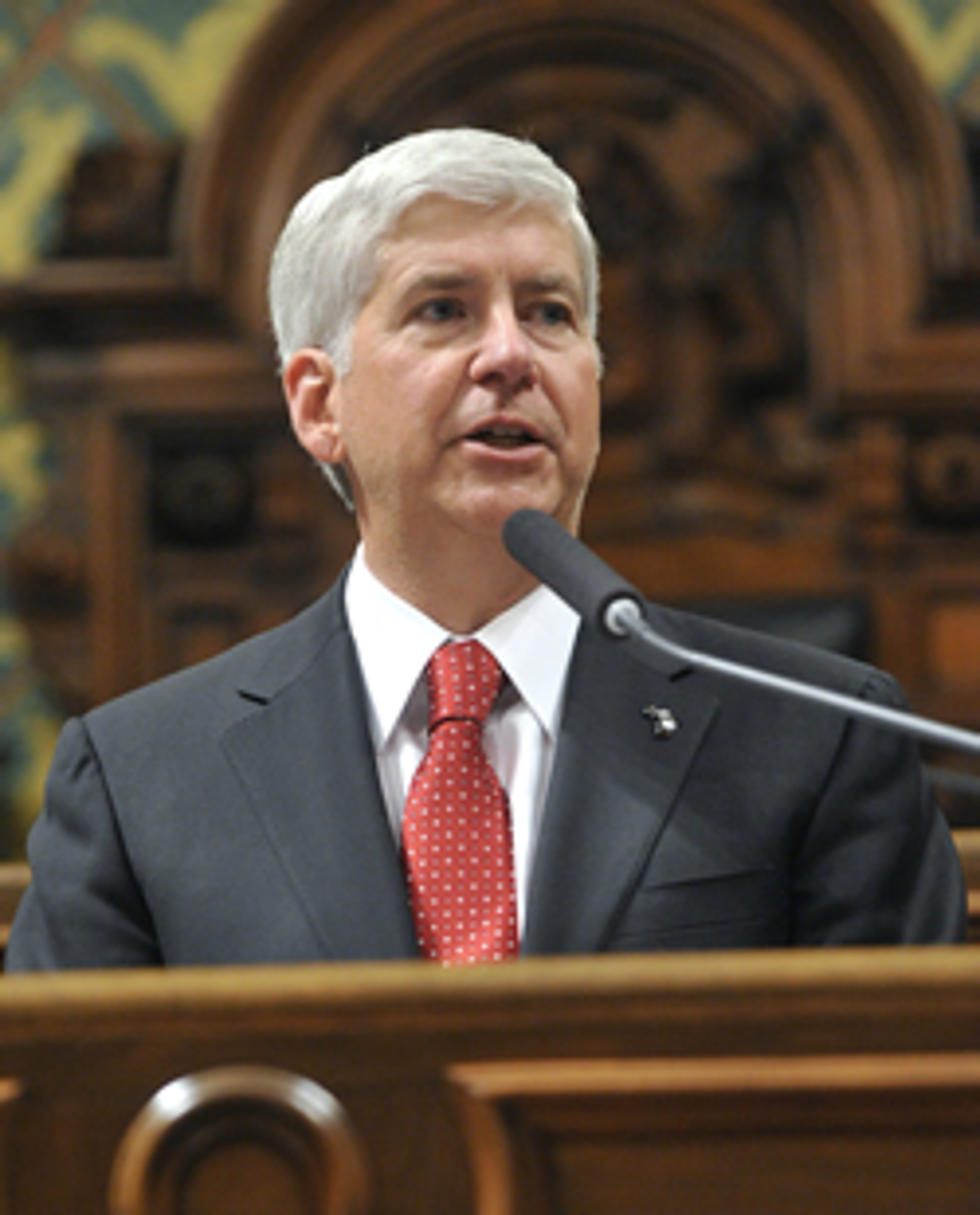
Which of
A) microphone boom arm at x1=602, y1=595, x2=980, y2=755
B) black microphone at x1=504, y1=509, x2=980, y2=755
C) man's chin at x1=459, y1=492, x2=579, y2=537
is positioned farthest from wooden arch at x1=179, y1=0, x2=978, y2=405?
microphone boom arm at x1=602, y1=595, x2=980, y2=755

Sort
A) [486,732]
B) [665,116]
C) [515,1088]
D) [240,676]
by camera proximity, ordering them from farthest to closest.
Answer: [665,116] → [240,676] → [486,732] → [515,1088]

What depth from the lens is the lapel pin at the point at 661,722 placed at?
4.85 ft

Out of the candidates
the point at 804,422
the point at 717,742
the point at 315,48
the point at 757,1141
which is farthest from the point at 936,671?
the point at 757,1141

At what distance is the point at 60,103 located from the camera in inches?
162

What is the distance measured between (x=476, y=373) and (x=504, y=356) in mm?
34

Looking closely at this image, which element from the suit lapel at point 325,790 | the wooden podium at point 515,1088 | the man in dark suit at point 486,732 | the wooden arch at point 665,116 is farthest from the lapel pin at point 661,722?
the wooden arch at point 665,116

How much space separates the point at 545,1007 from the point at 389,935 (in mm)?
552

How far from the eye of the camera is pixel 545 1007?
807 millimetres

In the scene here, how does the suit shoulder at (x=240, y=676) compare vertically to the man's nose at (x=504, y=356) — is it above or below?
below

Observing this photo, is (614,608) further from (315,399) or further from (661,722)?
(315,399)

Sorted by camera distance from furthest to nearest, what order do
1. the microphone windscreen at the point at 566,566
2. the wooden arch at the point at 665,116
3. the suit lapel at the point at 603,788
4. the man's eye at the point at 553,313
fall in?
the wooden arch at the point at 665,116, the man's eye at the point at 553,313, the suit lapel at the point at 603,788, the microphone windscreen at the point at 566,566

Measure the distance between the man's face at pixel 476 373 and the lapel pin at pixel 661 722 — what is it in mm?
219

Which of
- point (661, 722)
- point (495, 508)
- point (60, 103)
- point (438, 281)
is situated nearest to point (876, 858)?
point (661, 722)

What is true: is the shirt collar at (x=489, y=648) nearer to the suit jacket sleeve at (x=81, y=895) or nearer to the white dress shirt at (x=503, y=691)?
the white dress shirt at (x=503, y=691)
